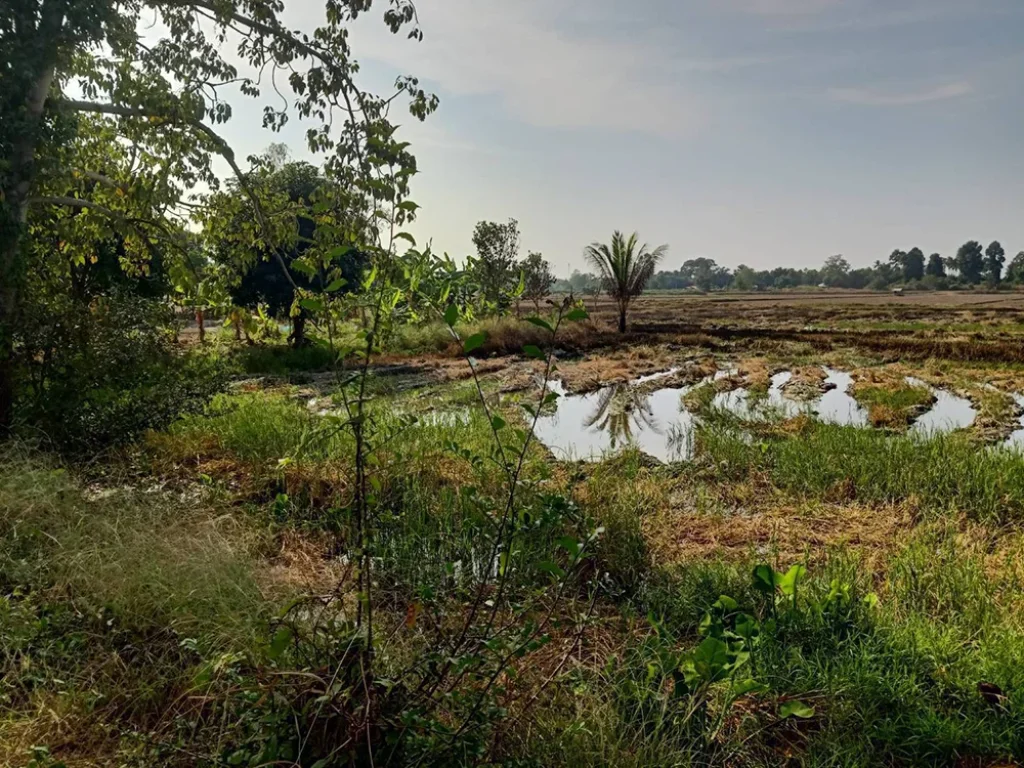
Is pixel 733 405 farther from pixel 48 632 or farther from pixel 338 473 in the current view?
pixel 48 632

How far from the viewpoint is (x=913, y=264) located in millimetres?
82188

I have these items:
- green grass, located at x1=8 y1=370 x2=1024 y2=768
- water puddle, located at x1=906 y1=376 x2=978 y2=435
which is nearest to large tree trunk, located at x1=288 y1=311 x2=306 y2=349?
green grass, located at x1=8 y1=370 x2=1024 y2=768

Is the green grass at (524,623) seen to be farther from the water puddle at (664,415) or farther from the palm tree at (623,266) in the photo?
the palm tree at (623,266)

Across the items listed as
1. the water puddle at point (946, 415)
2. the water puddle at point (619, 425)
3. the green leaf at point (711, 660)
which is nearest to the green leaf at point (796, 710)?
the green leaf at point (711, 660)

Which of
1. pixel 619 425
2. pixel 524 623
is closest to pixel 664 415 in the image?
pixel 619 425

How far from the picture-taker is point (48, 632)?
2484 millimetres

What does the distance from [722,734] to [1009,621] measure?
5.35ft

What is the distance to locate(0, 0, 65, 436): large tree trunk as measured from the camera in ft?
12.8

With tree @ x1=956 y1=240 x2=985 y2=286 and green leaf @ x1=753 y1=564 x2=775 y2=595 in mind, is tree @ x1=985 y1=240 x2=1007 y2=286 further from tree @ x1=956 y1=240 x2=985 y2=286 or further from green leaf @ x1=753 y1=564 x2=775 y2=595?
green leaf @ x1=753 y1=564 x2=775 y2=595

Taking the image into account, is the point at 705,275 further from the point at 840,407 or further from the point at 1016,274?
the point at 840,407

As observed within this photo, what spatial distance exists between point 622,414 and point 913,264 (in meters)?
90.6

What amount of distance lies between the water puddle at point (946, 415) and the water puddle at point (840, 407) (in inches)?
27.0

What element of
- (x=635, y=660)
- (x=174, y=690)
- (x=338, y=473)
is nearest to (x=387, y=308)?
(x=174, y=690)

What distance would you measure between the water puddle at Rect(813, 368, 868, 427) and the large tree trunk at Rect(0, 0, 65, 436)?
8163 mm
